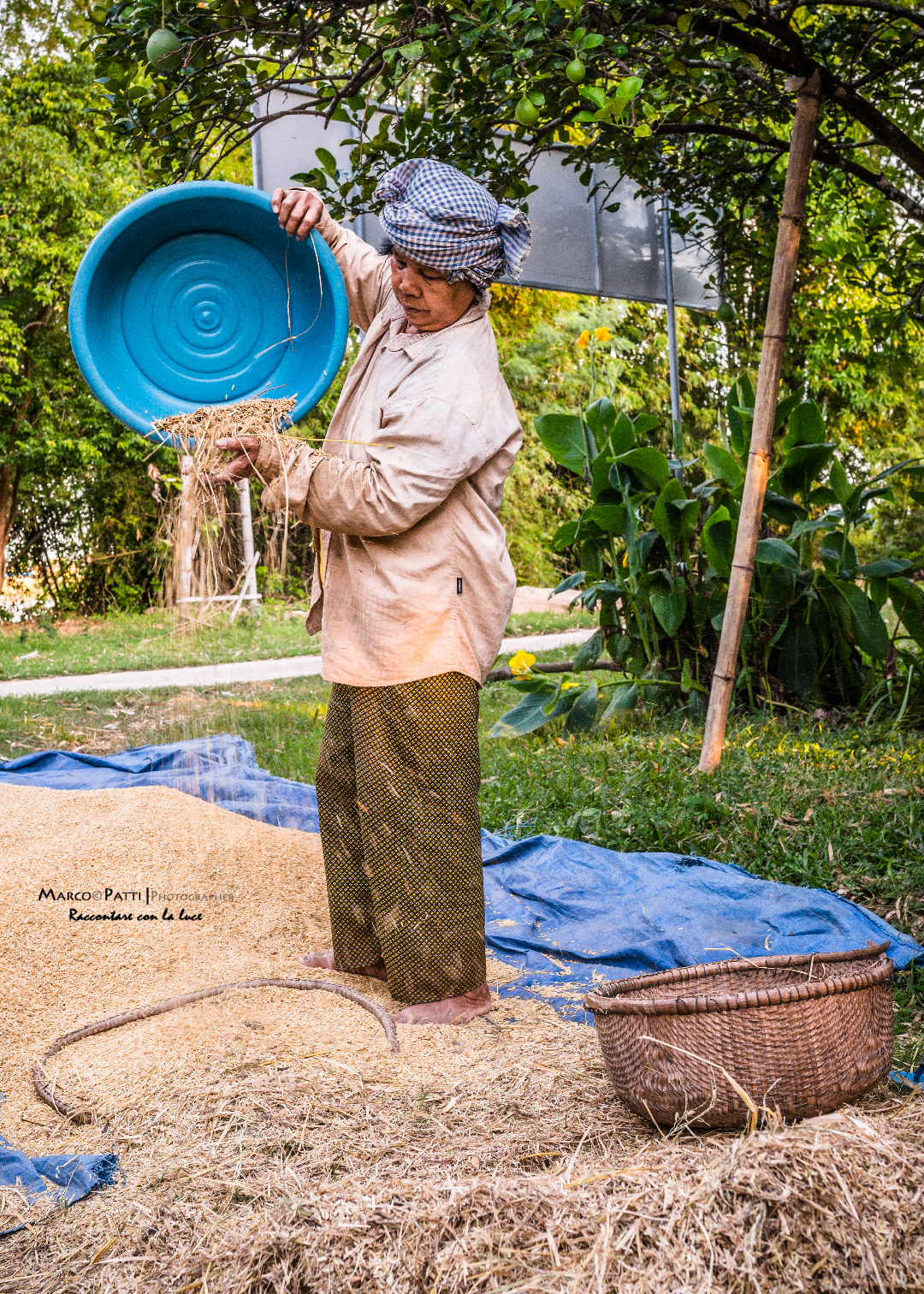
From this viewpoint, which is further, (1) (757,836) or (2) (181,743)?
(2) (181,743)

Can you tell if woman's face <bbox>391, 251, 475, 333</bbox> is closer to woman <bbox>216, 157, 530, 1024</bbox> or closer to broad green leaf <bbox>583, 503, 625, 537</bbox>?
woman <bbox>216, 157, 530, 1024</bbox>

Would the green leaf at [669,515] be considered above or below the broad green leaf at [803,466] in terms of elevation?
below

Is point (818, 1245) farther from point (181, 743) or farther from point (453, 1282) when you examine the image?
point (181, 743)

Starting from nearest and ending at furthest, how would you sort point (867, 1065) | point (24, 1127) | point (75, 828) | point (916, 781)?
point (867, 1065) → point (24, 1127) → point (75, 828) → point (916, 781)

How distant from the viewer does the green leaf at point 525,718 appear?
467cm

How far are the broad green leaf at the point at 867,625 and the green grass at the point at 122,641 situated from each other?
3153mm

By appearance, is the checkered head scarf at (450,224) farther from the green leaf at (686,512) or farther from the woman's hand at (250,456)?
the green leaf at (686,512)

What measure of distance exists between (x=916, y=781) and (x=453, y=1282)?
255 centimetres

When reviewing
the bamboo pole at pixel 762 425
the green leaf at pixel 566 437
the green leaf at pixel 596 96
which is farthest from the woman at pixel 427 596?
the green leaf at pixel 566 437

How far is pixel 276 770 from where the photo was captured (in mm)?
4527

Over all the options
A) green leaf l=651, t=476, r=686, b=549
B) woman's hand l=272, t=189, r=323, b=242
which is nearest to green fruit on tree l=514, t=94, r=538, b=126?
woman's hand l=272, t=189, r=323, b=242

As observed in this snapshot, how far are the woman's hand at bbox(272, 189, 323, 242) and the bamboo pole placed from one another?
1.64m

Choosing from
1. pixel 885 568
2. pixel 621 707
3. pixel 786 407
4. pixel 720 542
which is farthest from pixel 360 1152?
pixel 786 407

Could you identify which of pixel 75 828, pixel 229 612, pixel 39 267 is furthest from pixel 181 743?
pixel 39 267
